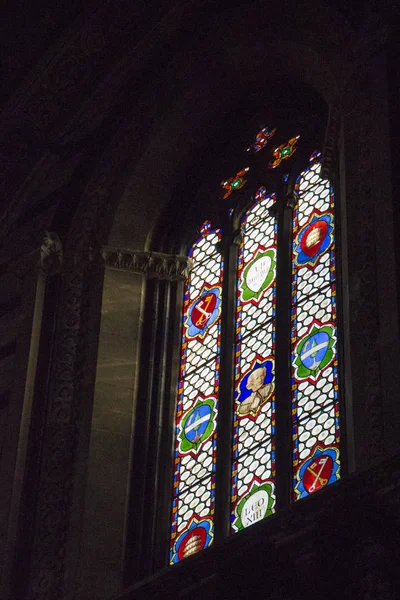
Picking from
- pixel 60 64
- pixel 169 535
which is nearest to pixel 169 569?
pixel 169 535

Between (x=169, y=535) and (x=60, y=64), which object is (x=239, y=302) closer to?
(x=169, y=535)

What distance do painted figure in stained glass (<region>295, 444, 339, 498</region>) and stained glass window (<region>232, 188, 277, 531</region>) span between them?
0.24 m

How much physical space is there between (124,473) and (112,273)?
1.79m

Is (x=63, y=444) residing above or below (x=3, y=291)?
below

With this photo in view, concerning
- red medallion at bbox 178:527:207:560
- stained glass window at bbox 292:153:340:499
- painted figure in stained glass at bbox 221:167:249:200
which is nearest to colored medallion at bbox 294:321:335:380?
stained glass window at bbox 292:153:340:499

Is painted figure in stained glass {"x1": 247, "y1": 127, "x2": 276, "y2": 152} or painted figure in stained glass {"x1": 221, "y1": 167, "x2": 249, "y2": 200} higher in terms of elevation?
painted figure in stained glass {"x1": 247, "y1": 127, "x2": 276, "y2": 152}

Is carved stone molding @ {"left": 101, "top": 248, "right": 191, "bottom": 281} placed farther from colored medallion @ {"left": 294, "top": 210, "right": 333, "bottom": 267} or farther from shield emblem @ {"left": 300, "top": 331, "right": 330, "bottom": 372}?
shield emblem @ {"left": 300, "top": 331, "right": 330, "bottom": 372}

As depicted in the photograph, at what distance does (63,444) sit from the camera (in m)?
11.8

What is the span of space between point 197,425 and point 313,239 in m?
1.61

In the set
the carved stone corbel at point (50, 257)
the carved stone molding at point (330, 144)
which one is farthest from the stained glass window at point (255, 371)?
the carved stone corbel at point (50, 257)

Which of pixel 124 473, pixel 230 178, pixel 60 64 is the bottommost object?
pixel 124 473

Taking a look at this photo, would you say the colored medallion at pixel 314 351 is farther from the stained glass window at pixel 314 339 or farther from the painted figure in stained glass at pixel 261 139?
the painted figure in stained glass at pixel 261 139

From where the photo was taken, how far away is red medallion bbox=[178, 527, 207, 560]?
11094mm

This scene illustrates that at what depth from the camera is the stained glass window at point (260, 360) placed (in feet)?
35.7
